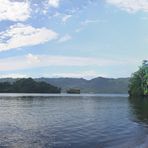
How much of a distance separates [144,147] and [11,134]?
16938 millimetres

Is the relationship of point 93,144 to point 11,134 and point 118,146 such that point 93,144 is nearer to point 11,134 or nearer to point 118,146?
point 118,146

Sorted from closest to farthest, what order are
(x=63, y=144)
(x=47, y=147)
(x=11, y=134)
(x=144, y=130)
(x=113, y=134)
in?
1. (x=47, y=147)
2. (x=63, y=144)
3. (x=11, y=134)
4. (x=113, y=134)
5. (x=144, y=130)

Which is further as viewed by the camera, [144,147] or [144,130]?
[144,130]

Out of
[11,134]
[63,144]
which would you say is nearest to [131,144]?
[63,144]

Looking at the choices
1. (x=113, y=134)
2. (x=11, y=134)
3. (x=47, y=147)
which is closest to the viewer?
(x=47, y=147)

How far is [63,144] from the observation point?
126ft

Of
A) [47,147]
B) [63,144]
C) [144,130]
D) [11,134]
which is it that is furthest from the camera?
[144,130]

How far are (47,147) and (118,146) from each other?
788cm

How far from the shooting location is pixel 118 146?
38.3 meters

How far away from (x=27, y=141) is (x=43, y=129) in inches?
424

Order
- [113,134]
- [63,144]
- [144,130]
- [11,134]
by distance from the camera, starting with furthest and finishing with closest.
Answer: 1. [144,130]
2. [113,134]
3. [11,134]
4. [63,144]

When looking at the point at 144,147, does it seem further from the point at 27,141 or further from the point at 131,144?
the point at 27,141

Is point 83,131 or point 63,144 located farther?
point 83,131

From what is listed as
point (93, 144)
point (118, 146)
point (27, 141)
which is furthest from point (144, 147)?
point (27, 141)
